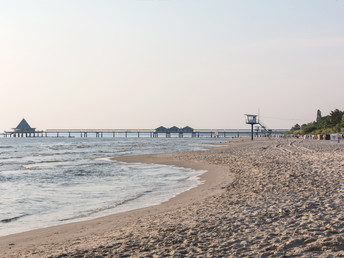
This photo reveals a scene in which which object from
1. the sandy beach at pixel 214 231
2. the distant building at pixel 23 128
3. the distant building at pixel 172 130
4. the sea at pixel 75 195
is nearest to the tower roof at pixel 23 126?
the distant building at pixel 23 128

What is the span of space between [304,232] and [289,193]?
3.84m

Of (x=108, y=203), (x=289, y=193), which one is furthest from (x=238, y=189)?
(x=108, y=203)

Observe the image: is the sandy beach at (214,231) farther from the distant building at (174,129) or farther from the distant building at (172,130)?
the distant building at (174,129)

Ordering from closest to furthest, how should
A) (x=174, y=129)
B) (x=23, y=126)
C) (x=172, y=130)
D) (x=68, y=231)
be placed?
1. (x=68, y=231)
2. (x=172, y=130)
3. (x=174, y=129)
4. (x=23, y=126)

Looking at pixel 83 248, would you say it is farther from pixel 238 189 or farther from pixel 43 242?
pixel 238 189

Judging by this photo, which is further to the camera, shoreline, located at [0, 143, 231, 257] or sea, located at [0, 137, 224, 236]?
sea, located at [0, 137, 224, 236]

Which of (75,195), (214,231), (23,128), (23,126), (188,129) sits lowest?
(75,195)

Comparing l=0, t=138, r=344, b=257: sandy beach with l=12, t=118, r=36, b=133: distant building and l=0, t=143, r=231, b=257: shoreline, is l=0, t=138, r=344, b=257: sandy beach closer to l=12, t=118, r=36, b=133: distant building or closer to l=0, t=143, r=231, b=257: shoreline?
l=0, t=143, r=231, b=257: shoreline

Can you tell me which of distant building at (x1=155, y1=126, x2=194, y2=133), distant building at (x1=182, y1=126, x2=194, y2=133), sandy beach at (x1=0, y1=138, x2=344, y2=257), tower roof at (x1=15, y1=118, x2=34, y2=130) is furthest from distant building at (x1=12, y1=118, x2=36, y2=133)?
sandy beach at (x1=0, y1=138, x2=344, y2=257)

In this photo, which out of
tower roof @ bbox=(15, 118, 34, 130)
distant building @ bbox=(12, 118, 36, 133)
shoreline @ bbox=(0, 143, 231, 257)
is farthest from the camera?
tower roof @ bbox=(15, 118, 34, 130)

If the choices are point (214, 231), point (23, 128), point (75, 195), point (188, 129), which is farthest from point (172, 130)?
point (214, 231)

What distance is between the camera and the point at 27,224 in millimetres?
8109

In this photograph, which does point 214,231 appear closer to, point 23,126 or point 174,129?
point 174,129

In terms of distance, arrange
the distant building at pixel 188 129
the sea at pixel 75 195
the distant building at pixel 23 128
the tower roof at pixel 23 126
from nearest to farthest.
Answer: the sea at pixel 75 195 < the distant building at pixel 188 129 < the distant building at pixel 23 128 < the tower roof at pixel 23 126
